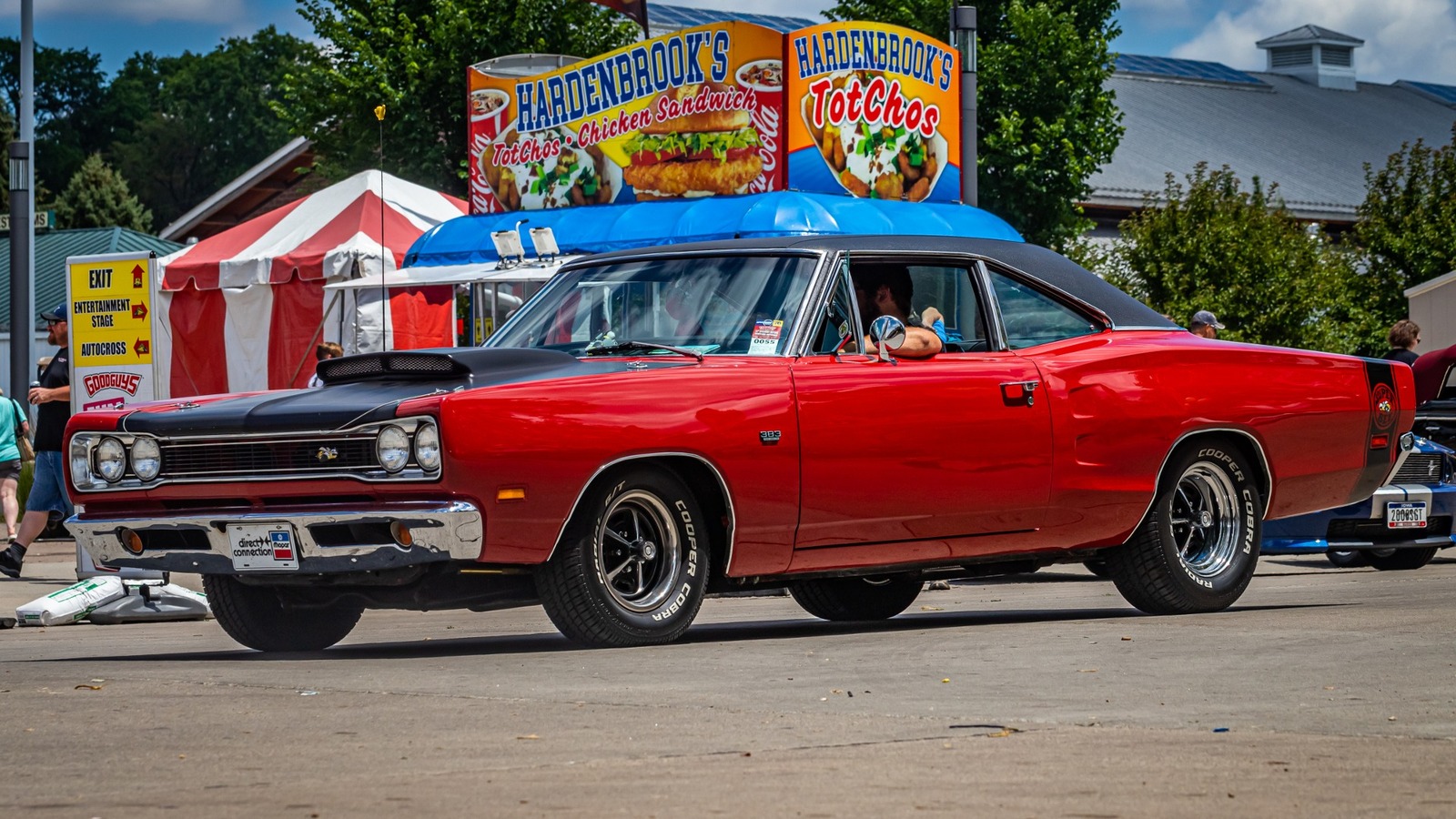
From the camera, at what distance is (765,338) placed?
8.50 m

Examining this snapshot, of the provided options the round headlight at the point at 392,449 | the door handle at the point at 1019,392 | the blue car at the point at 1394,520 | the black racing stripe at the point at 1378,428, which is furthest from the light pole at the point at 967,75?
the round headlight at the point at 392,449

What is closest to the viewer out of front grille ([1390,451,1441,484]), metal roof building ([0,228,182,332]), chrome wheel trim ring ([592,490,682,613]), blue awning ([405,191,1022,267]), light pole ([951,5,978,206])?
chrome wheel trim ring ([592,490,682,613])

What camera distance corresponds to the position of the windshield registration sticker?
27.7 feet

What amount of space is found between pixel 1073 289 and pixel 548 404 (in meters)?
2.99

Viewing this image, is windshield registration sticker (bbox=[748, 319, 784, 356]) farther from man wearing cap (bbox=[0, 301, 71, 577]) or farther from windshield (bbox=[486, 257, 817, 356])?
man wearing cap (bbox=[0, 301, 71, 577])

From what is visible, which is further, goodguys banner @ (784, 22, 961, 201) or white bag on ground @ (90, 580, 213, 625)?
goodguys banner @ (784, 22, 961, 201)

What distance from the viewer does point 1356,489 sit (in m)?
10.2

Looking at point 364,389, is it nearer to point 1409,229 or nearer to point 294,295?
point 294,295

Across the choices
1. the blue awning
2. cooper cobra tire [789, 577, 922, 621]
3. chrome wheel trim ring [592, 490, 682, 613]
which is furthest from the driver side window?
the blue awning

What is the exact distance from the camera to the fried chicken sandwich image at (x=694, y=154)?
20.5 meters

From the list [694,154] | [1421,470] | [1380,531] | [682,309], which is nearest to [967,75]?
[694,154]

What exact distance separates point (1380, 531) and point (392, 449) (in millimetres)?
6602

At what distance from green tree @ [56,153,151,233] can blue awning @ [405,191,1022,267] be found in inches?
2294

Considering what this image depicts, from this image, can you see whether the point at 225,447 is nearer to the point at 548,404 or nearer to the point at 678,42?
the point at 548,404
